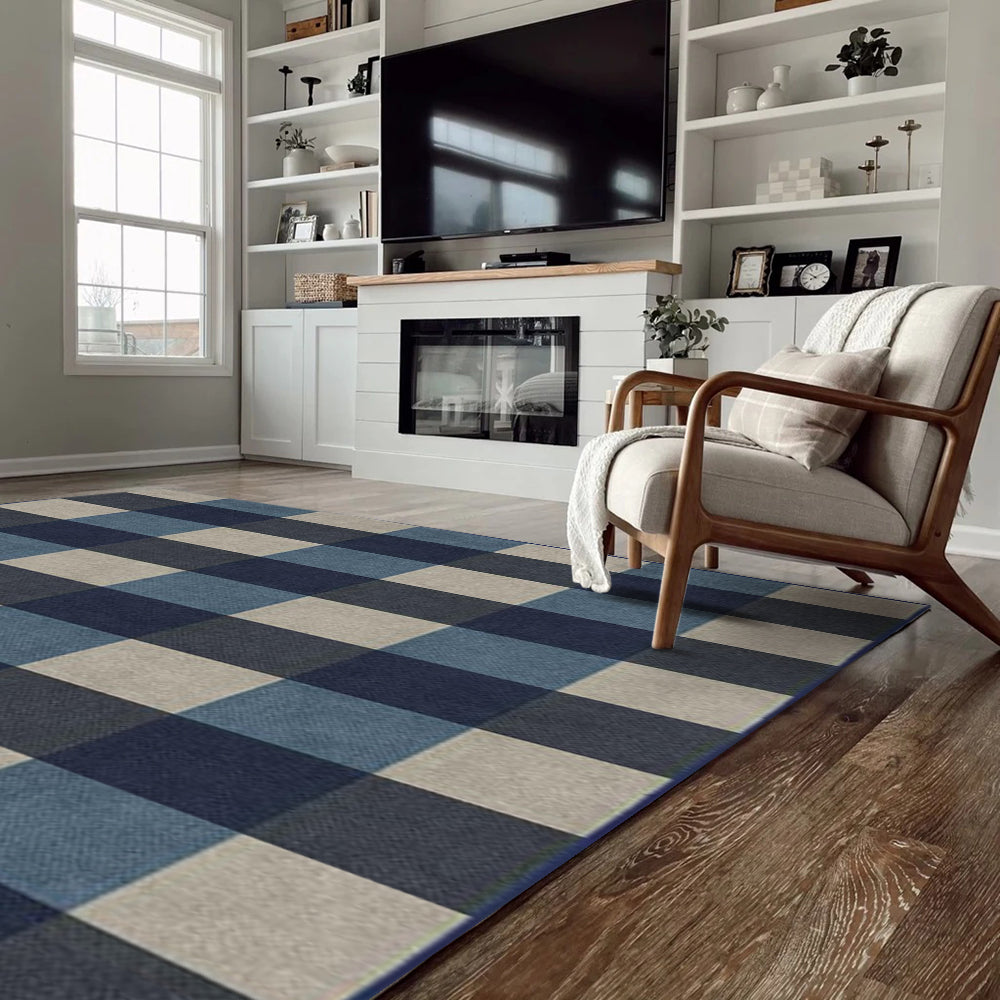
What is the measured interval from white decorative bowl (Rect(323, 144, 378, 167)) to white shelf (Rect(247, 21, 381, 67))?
543mm

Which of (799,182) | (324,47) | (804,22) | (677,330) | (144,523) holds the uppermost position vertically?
(324,47)

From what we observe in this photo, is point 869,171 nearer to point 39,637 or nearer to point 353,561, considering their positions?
point 353,561

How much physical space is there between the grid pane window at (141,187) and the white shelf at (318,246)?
0.32 meters

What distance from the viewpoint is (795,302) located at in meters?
4.08

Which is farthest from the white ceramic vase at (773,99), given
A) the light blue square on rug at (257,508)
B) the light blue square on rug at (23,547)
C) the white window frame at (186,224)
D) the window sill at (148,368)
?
the window sill at (148,368)

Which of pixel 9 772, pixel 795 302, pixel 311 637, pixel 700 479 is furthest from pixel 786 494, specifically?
pixel 795 302

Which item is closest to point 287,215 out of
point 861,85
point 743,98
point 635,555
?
point 743,98

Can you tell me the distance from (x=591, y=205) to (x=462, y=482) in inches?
54.5

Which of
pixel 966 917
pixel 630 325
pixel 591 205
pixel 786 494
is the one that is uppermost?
pixel 591 205

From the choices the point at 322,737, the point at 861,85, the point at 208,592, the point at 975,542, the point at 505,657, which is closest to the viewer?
the point at 322,737

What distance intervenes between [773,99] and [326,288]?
8.60 ft

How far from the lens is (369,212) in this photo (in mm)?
5719

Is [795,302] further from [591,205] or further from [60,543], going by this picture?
[60,543]

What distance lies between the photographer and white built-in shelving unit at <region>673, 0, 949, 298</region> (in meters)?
4.05
